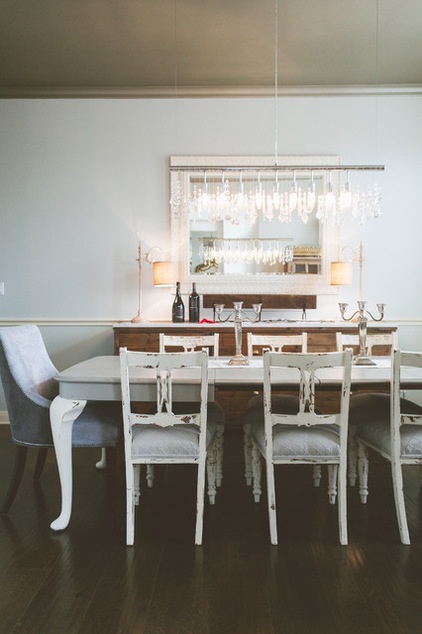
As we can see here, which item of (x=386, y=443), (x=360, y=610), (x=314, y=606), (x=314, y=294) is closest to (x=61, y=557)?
(x=314, y=606)

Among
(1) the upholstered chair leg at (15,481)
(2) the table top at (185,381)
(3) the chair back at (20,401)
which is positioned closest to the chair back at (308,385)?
(2) the table top at (185,381)

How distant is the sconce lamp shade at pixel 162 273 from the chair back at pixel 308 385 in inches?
89.8

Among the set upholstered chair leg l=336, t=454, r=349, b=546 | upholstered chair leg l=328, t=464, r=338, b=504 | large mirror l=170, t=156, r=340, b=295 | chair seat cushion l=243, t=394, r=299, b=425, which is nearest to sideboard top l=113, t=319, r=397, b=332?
large mirror l=170, t=156, r=340, b=295

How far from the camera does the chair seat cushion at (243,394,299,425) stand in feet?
8.68

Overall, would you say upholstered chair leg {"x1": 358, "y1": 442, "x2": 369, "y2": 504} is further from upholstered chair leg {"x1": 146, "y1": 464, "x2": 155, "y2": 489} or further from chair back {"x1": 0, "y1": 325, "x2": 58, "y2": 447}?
chair back {"x1": 0, "y1": 325, "x2": 58, "y2": 447}

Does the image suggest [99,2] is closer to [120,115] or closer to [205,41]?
[205,41]

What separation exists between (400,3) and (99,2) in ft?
6.61

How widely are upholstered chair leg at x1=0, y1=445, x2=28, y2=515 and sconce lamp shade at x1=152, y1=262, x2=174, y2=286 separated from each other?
2071 millimetres

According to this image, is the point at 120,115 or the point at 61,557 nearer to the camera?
the point at 61,557

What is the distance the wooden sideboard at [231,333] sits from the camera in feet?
13.1

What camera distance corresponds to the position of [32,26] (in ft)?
11.6

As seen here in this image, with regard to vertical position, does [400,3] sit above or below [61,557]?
above

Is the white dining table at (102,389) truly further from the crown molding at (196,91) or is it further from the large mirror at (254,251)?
the crown molding at (196,91)

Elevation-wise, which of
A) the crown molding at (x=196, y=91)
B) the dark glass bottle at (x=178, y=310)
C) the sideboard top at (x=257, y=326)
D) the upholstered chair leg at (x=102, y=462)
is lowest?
the upholstered chair leg at (x=102, y=462)
